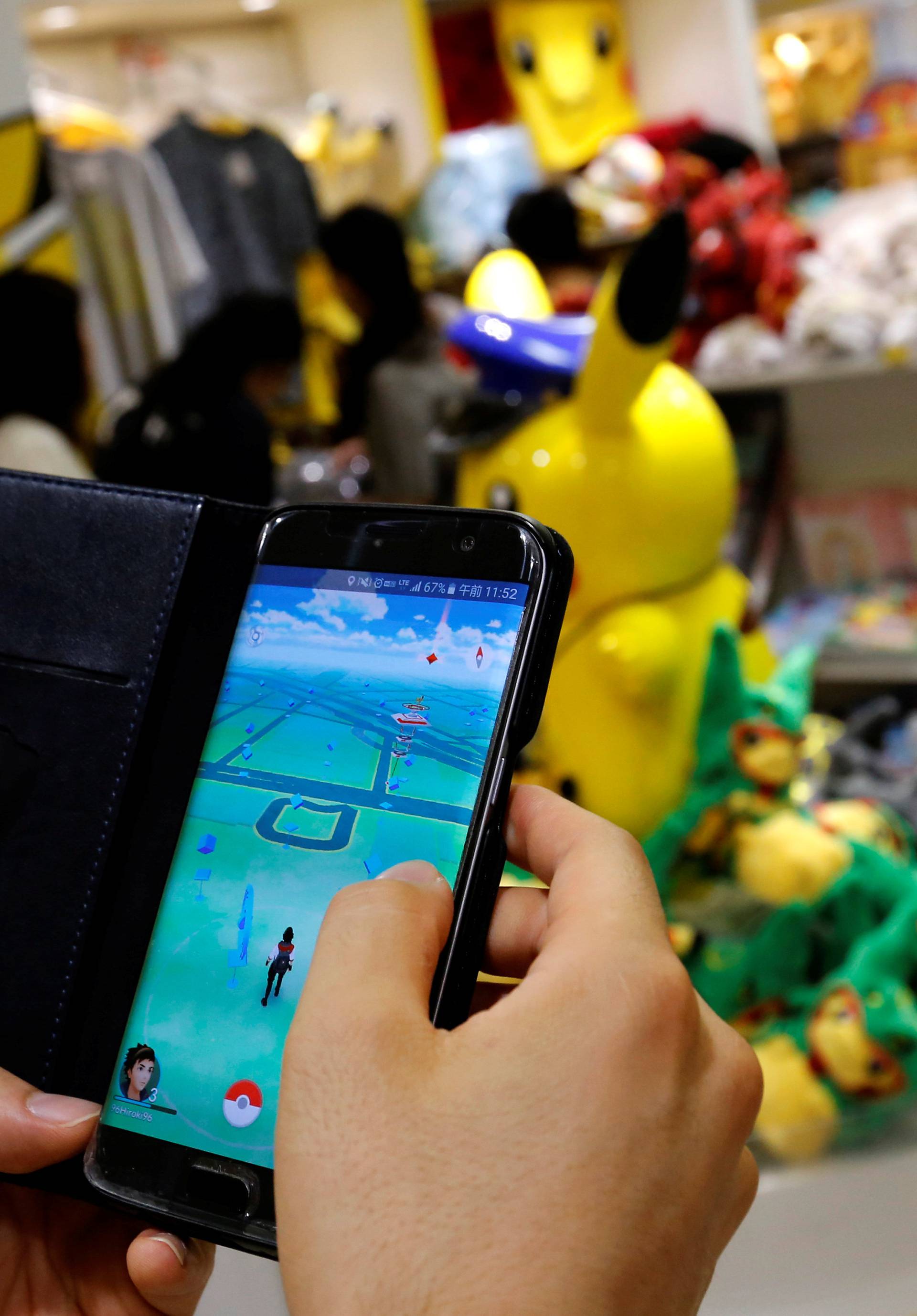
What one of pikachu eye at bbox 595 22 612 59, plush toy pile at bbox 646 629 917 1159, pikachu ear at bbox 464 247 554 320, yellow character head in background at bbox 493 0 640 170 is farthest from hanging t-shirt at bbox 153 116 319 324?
plush toy pile at bbox 646 629 917 1159

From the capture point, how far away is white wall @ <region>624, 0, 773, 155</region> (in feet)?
5.96

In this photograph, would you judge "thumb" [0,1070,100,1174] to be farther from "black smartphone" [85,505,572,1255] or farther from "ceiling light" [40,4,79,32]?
"ceiling light" [40,4,79,32]

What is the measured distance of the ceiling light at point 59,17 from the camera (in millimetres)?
2092

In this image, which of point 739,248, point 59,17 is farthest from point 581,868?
point 59,17

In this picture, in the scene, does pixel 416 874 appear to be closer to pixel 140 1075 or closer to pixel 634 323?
pixel 140 1075

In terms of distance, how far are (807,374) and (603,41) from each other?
1.11 meters

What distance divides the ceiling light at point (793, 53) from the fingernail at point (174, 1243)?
181cm

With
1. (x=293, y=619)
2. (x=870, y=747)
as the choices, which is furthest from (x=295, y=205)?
(x=293, y=619)

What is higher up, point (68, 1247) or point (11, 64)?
point (11, 64)

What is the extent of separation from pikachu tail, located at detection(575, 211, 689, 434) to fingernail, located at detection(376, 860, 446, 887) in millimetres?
521

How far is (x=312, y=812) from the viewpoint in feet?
1.22

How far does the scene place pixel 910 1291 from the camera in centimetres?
44

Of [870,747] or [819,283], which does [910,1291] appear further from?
[819,283]

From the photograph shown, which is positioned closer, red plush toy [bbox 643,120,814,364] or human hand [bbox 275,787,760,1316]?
human hand [bbox 275,787,760,1316]
